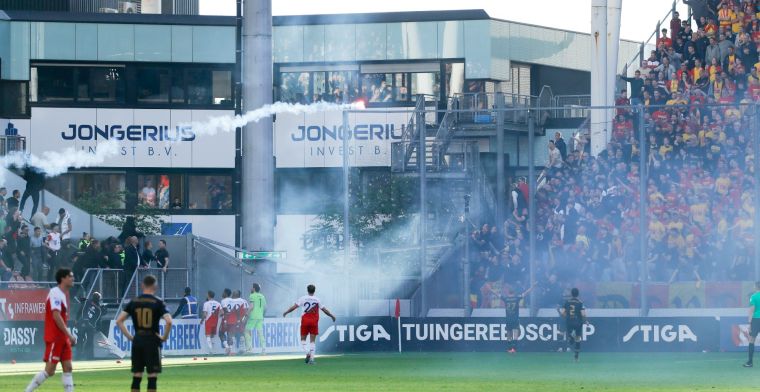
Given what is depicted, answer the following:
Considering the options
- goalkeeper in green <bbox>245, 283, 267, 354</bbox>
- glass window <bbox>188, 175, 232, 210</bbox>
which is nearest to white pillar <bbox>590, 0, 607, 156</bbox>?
goalkeeper in green <bbox>245, 283, 267, 354</bbox>

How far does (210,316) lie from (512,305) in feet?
29.4

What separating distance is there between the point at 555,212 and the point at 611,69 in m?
10.1

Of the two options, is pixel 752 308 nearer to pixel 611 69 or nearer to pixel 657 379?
pixel 657 379

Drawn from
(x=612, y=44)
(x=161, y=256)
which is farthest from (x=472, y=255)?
(x=612, y=44)

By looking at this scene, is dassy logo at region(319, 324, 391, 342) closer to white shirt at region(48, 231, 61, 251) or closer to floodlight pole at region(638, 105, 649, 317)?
floodlight pole at region(638, 105, 649, 317)

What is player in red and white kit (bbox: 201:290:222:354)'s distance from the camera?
43.0 m

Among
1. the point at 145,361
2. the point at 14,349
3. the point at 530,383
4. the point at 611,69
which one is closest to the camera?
the point at 145,361

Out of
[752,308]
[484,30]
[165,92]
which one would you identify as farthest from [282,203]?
[752,308]

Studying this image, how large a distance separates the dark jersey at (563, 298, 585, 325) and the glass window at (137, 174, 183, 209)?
31.6 metres

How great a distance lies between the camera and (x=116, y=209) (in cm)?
6400

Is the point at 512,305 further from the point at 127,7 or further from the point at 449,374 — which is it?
the point at 127,7

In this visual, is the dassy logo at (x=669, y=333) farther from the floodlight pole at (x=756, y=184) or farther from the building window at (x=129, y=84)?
the building window at (x=129, y=84)

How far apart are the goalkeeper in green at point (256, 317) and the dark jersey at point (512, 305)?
22.9 ft

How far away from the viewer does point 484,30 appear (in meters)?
63.5
